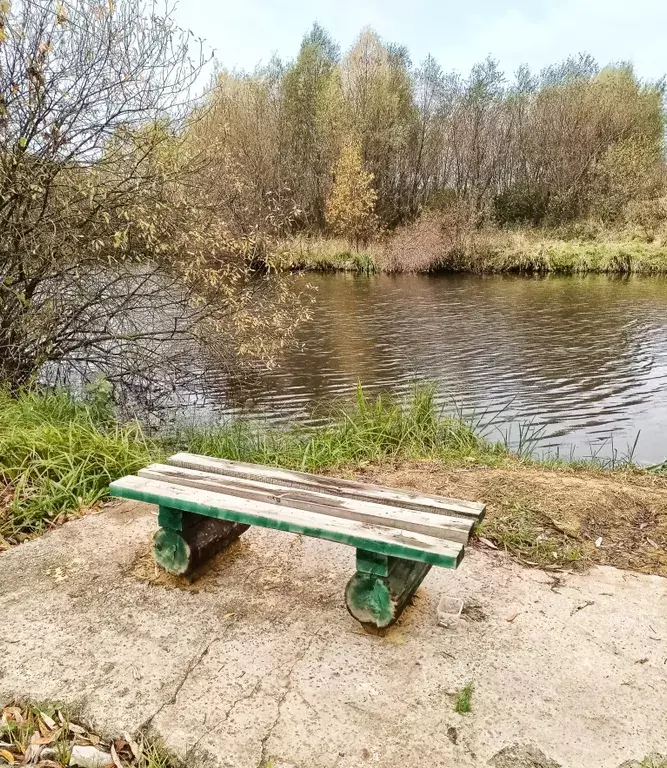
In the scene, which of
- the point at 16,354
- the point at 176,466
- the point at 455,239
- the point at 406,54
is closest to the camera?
the point at 176,466

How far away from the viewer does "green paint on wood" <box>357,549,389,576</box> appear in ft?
7.34

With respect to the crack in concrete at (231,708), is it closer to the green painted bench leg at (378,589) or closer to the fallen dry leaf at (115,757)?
the fallen dry leaf at (115,757)

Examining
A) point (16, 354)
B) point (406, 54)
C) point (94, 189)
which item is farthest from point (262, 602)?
point (406, 54)

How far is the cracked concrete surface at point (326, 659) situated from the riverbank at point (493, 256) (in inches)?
800

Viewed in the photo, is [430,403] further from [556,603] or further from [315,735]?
[315,735]

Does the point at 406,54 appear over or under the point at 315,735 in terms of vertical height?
over

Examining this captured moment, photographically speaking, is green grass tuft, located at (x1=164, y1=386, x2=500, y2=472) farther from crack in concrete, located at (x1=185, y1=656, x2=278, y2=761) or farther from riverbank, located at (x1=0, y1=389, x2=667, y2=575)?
crack in concrete, located at (x1=185, y1=656, x2=278, y2=761)

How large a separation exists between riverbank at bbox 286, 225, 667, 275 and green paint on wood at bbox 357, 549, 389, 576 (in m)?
20.8

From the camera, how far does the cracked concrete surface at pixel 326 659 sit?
74.2 inches

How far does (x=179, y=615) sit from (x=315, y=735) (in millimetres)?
891

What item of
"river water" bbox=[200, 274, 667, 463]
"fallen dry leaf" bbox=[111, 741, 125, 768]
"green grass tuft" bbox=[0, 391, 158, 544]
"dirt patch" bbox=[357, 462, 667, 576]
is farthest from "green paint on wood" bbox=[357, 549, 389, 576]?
"river water" bbox=[200, 274, 667, 463]

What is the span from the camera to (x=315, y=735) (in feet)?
6.19

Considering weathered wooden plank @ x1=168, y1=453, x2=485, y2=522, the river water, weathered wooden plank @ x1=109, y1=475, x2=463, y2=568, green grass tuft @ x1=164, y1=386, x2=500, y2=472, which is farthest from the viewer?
the river water

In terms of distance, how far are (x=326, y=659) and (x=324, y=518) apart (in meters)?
0.53
